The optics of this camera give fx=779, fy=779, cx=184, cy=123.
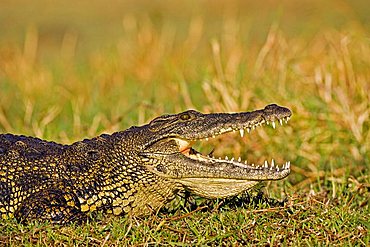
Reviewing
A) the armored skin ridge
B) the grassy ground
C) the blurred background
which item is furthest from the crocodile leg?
the blurred background

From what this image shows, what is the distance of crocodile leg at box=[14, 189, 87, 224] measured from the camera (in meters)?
5.68

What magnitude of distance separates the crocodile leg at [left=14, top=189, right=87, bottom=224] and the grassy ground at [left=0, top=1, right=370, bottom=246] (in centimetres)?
18

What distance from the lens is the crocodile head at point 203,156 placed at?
18.7ft

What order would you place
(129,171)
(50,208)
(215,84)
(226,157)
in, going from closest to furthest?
(50,208)
(226,157)
(129,171)
(215,84)

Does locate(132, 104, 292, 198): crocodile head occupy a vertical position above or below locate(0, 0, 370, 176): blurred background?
above

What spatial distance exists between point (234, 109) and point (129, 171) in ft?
9.15

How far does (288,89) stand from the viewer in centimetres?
927

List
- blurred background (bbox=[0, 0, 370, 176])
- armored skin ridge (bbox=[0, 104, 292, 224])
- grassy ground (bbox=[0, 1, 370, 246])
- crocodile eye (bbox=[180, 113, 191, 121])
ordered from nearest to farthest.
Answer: grassy ground (bbox=[0, 1, 370, 246]), armored skin ridge (bbox=[0, 104, 292, 224]), crocodile eye (bbox=[180, 113, 191, 121]), blurred background (bbox=[0, 0, 370, 176])

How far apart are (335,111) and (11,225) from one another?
4.13m

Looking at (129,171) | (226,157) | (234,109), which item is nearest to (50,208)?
(129,171)

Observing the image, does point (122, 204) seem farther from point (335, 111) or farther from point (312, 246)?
point (335, 111)

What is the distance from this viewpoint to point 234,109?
28.2 ft

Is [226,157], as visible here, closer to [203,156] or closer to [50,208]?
[203,156]

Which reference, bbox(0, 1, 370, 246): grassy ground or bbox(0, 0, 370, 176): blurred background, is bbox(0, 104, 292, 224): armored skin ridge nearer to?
bbox(0, 1, 370, 246): grassy ground
